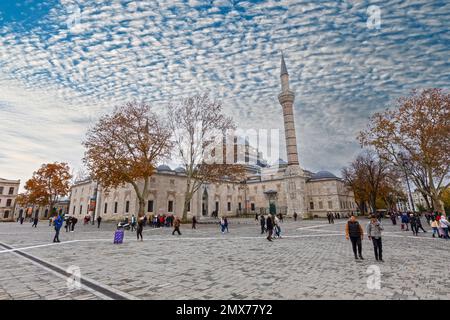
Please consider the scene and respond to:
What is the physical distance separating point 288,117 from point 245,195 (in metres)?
23.8

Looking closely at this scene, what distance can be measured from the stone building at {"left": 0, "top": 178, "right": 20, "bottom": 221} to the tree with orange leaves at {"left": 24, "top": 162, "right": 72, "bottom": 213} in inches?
783

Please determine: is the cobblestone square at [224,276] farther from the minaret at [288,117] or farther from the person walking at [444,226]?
the minaret at [288,117]

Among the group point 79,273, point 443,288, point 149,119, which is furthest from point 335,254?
point 149,119

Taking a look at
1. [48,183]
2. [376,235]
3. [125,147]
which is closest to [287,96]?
[125,147]

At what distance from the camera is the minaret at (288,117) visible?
145ft

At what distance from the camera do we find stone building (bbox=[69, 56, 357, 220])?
39594mm

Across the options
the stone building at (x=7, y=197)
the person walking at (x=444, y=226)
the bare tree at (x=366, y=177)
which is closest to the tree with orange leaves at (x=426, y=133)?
the person walking at (x=444, y=226)

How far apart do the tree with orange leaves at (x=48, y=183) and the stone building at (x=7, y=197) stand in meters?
19.9

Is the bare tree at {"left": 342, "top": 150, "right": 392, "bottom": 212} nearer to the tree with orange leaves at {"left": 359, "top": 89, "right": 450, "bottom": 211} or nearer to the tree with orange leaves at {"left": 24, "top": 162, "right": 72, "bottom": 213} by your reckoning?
the tree with orange leaves at {"left": 359, "top": 89, "right": 450, "bottom": 211}

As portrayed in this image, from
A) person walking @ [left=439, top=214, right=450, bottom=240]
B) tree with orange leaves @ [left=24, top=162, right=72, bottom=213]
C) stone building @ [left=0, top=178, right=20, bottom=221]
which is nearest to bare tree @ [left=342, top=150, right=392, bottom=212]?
person walking @ [left=439, top=214, right=450, bottom=240]

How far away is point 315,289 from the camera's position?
5043 millimetres

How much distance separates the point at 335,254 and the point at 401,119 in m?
18.7

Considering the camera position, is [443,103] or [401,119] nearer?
[443,103]
